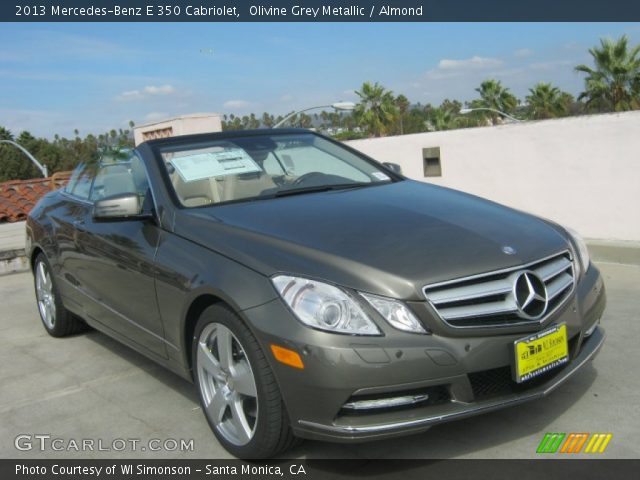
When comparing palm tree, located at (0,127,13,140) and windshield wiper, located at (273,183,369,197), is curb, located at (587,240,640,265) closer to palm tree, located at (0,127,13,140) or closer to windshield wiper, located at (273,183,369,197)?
windshield wiper, located at (273,183,369,197)

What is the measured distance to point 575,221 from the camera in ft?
24.7

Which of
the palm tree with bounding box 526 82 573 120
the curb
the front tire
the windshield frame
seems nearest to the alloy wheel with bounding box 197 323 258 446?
the front tire

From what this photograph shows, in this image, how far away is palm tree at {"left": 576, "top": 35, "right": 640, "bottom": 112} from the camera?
111 feet

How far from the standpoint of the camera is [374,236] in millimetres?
3035

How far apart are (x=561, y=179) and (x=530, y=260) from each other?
16.6 feet

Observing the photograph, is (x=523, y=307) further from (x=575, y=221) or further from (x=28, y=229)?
(x=575, y=221)

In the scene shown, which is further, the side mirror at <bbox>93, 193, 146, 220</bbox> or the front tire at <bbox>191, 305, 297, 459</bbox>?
the side mirror at <bbox>93, 193, 146, 220</bbox>

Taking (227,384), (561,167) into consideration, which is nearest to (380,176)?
(227,384)

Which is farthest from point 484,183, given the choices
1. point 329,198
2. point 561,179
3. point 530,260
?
point 530,260

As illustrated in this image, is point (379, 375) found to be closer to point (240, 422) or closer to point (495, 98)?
point (240, 422)

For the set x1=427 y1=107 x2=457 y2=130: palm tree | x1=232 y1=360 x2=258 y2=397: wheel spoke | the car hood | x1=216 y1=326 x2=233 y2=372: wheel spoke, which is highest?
x1=427 y1=107 x2=457 y2=130: palm tree

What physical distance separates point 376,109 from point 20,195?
50.8m

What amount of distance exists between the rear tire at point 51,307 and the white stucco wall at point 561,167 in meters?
5.06

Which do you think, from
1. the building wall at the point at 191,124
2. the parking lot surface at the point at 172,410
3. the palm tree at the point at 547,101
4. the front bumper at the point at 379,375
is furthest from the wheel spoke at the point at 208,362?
the palm tree at the point at 547,101
